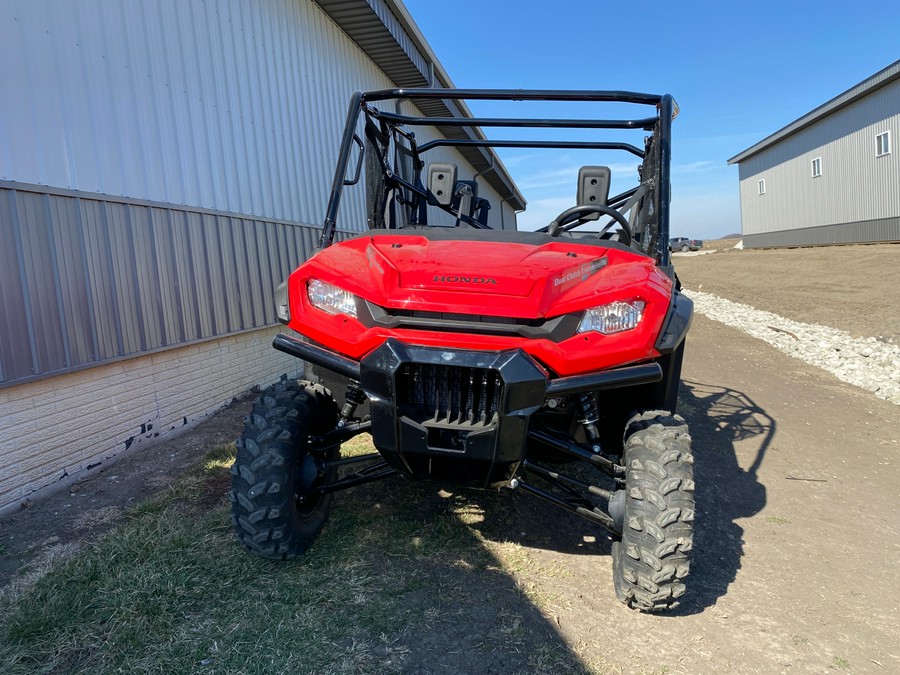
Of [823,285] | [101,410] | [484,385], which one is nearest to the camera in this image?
[484,385]

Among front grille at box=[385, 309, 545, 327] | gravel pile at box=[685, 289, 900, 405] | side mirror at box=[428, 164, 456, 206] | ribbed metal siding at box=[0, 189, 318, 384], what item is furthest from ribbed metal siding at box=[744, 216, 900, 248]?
front grille at box=[385, 309, 545, 327]

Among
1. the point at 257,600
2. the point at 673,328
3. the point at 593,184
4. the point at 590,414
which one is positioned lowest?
the point at 257,600

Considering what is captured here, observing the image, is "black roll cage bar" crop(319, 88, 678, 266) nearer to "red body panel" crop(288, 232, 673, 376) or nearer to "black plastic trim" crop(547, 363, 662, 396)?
"red body panel" crop(288, 232, 673, 376)

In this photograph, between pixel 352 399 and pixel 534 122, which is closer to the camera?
pixel 352 399

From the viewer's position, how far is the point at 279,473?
266cm

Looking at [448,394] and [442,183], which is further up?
[442,183]

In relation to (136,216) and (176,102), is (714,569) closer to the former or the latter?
(136,216)

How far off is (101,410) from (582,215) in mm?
3484

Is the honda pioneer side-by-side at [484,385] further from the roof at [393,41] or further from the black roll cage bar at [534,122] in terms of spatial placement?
the roof at [393,41]

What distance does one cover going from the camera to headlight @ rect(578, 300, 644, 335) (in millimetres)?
2465

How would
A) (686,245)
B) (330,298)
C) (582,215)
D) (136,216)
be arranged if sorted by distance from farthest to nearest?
1. (686,245)
2. (136,216)
3. (582,215)
4. (330,298)

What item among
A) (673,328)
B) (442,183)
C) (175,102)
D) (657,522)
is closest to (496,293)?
(673,328)

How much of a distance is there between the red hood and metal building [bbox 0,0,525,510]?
2115 millimetres

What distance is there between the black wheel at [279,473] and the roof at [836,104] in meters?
27.2
